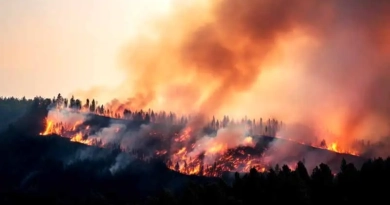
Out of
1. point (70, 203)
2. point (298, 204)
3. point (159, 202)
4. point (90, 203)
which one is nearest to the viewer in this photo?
point (298, 204)

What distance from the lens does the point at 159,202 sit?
399 ft

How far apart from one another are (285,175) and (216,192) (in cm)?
1435

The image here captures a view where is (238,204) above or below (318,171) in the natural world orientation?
below

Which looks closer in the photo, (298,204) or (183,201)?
(298,204)

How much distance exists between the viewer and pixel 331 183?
375 ft

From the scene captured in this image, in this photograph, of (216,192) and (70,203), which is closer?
(216,192)

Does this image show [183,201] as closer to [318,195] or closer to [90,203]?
[318,195]

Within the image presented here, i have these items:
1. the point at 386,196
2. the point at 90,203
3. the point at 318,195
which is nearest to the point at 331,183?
the point at 318,195

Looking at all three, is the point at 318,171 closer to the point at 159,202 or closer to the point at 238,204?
the point at 238,204

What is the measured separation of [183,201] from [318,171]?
26.6 metres

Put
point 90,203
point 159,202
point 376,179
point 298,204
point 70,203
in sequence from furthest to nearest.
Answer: point 70,203, point 90,203, point 159,202, point 376,179, point 298,204

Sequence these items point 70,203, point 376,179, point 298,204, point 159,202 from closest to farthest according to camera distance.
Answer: point 298,204 → point 376,179 → point 159,202 → point 70,203

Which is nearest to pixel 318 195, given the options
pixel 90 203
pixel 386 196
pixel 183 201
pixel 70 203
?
pixel 386 196

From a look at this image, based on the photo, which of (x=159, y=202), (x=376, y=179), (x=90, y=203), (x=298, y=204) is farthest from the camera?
(x=90, y=203)
